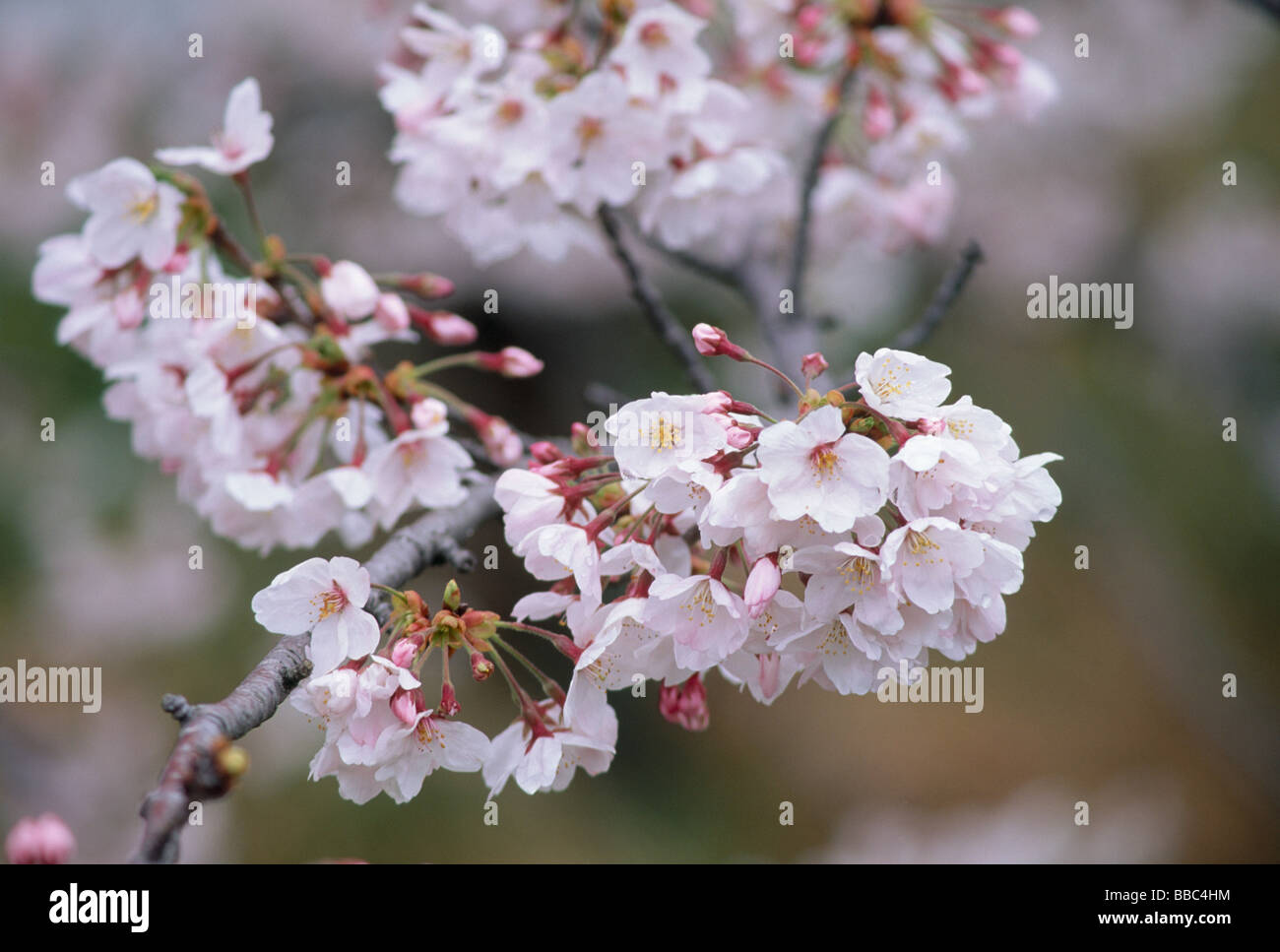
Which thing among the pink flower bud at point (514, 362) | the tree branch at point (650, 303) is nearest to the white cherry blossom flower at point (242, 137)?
the pink flower bud at point (514, 362)

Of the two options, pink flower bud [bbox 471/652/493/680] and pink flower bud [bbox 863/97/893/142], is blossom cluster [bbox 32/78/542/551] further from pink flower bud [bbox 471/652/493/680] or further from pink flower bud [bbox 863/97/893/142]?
pink flower bud [bbox 863/97/893/142]

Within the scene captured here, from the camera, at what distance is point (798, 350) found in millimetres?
2029

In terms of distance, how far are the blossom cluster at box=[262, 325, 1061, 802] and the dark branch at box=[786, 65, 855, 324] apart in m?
0.92

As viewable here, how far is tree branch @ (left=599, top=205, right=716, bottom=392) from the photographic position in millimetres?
1712

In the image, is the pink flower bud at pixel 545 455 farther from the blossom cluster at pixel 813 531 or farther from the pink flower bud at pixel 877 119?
the pink flower bud at pixel 877 119

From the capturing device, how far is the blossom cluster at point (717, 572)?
2.97ft

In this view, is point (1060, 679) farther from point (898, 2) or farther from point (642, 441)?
point (642, 441)

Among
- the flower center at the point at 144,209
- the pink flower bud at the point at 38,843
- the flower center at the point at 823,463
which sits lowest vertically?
the pink flower bud at the point at 38,843

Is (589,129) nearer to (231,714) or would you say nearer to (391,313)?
(391,313)

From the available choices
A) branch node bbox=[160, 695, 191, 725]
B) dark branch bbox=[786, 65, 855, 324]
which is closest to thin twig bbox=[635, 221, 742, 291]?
dark branch bbox=[786, 65, 855, 324]

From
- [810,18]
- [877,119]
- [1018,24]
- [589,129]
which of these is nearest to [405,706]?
[589,129]

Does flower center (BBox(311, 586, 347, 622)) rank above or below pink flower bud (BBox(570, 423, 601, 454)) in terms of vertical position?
below

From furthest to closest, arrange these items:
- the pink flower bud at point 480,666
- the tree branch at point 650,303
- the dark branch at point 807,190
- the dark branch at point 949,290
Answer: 1. the dark branch at point 807,190
2. the tree branch at point 650,303
3. the dark branch at point 949,290
4. the pink flower bud at point 480,666

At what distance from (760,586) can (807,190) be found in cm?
116
